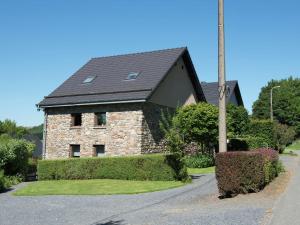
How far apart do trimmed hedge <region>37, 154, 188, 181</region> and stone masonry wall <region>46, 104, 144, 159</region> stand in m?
4.64

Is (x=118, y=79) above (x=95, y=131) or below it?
above

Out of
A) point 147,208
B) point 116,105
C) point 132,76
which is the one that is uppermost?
point 132,76

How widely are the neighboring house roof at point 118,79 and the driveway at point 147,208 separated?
37.2 ft

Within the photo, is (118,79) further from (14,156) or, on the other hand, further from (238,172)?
(238,172)

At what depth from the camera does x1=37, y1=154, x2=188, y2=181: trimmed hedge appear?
19697mm

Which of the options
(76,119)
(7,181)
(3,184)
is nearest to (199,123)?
(76,119)

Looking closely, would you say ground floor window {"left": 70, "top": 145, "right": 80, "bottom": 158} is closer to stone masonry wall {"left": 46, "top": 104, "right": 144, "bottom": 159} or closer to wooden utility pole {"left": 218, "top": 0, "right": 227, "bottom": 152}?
stone masonry wall {"left": 46, "top": 104, "right": 144, "bottom": 159}

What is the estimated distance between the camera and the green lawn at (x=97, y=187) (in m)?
17.5

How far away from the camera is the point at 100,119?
2839 cm

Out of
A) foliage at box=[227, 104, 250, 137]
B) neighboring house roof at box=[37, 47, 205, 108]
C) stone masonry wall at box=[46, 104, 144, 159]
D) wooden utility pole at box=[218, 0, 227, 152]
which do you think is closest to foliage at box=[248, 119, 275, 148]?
foliage at box=[227, 104, 250, 137]

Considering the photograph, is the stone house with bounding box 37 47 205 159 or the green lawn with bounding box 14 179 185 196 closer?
the green lawn with bounding box 14 179 185 196

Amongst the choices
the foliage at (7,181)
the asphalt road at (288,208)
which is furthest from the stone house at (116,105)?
the asphalt road at (288,208)

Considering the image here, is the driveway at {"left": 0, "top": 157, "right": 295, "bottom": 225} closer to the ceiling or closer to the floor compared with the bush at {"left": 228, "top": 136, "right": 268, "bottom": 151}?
closer to the floor

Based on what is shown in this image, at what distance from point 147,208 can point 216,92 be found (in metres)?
34.5
